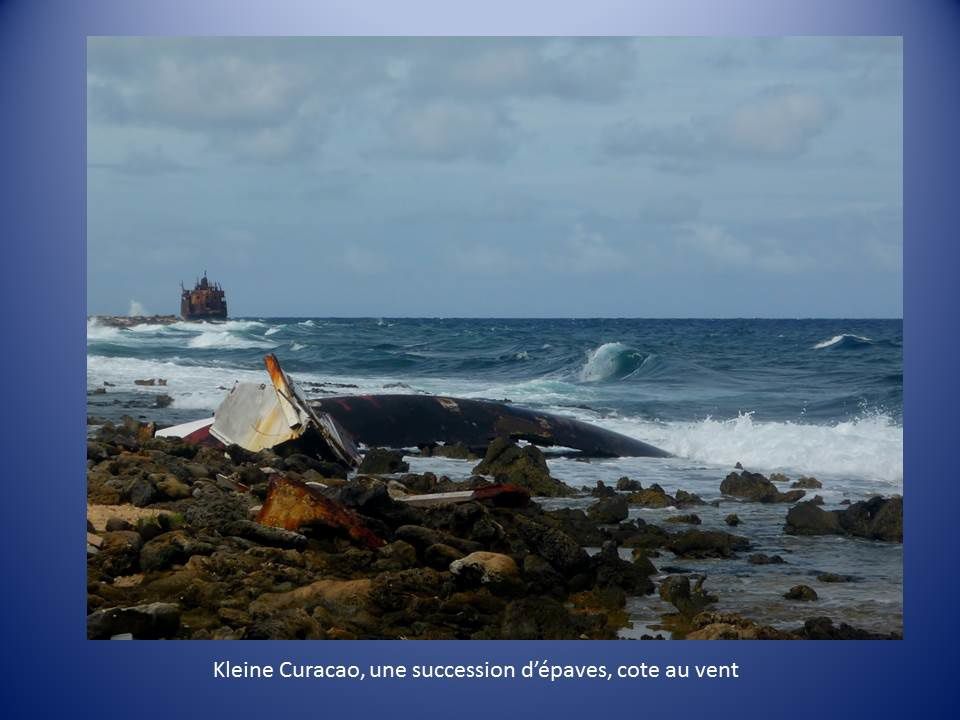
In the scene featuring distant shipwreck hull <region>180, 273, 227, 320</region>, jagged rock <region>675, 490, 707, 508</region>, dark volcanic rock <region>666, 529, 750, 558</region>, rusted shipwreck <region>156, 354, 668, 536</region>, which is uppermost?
distant shipwreck hull <region>180, 273, 227, 320</region>

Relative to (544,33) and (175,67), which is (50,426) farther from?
(544,33)

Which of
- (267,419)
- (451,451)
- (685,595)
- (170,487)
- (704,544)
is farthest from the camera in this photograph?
(451,451)

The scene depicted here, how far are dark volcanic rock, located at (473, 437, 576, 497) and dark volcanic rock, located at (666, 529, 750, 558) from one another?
609 millimetres

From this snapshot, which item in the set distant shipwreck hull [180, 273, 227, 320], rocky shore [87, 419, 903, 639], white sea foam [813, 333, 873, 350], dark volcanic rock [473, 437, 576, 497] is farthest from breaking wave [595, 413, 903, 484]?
distant shipwreck hull [180, 273, 227, 320]

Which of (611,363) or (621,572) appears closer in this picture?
(621,572)

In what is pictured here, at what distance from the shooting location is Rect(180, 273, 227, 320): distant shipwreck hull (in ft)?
20.7

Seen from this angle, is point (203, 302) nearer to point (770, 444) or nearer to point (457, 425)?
point (457, 425)

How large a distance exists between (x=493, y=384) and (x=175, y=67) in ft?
7.72

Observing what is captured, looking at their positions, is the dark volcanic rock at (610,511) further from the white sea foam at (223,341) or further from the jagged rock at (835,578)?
the white sea foam at (223,341)

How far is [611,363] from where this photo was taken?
22.4 feet

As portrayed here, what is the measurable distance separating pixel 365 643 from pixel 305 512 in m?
0.71

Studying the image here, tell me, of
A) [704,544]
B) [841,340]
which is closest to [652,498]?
[704,544]

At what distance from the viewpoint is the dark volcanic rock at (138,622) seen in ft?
18.2

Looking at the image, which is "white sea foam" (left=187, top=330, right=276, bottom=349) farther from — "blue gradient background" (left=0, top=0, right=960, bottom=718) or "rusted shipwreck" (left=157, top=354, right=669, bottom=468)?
"blue gradient background" (left=0, top=0, right=960, bottom=718)
